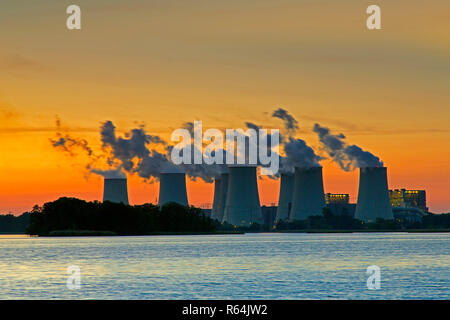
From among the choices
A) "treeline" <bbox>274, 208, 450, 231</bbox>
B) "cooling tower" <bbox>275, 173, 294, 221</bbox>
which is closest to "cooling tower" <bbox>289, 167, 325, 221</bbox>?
"cooling tower" <bbox>275, 173, 294, 221</bbox>

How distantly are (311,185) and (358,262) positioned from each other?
56.2m

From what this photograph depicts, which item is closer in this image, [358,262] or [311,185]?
[358,262]

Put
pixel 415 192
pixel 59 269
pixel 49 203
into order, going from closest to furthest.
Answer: pixel 59 269
pixel 49 203
pixel 415 192

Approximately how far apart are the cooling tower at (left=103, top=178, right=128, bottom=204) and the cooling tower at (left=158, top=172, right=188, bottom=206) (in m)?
4.98

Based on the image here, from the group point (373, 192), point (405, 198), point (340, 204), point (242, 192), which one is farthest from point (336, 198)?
point (242, 192)

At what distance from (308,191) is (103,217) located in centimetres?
2736

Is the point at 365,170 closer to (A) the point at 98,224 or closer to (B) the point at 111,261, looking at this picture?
(A) the point at 98,224

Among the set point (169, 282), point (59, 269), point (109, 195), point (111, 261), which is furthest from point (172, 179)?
point (169, 282)

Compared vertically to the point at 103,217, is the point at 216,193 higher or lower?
higher

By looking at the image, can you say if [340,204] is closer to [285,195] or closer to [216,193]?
[216,193]

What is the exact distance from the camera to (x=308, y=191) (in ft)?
338

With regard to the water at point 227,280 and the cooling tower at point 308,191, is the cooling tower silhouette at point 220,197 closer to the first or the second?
the cooling tower at point 308,191

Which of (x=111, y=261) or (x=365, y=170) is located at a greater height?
(x=365, y=170)
